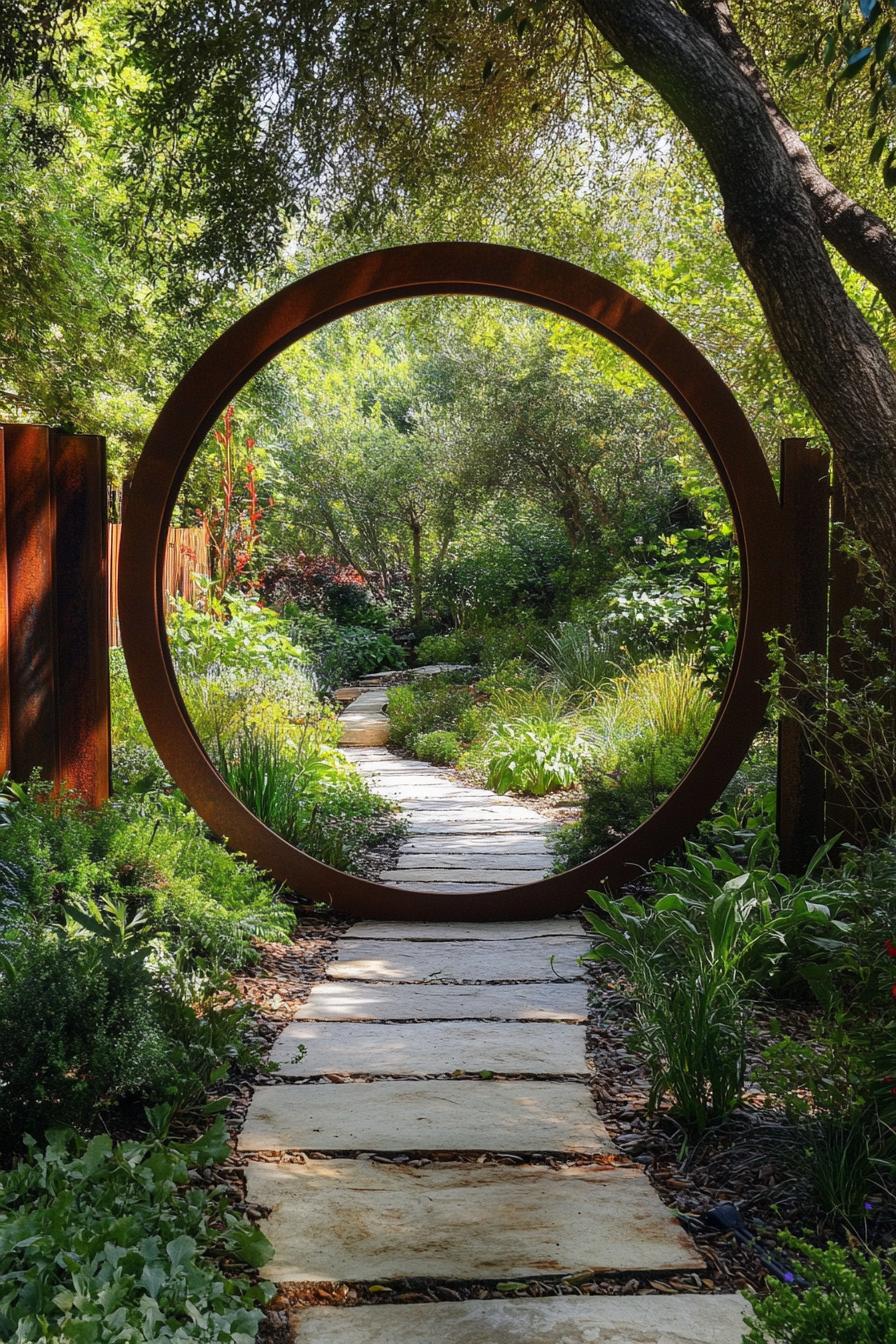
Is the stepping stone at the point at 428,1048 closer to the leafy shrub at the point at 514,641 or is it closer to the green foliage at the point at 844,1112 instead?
the green foliage at the point at 844,1112

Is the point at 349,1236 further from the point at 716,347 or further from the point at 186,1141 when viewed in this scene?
the point at 716,347

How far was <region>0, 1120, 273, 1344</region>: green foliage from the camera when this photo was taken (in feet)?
5.43

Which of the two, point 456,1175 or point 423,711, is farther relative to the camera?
point 423,711

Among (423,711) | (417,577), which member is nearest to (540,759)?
(423,711)

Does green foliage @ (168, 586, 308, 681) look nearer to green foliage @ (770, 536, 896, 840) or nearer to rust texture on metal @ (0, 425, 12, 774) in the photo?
rust texture on metal @ (0, 425, 12, 774)

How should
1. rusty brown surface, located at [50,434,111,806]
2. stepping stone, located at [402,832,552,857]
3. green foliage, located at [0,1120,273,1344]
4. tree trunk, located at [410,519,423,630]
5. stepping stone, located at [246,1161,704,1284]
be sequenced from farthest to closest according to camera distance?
tree trunk, located at [410,519,423,630] → stepping stone, located at [402,832,552,857] → rusty brown surface, located at [50,434,111,806] → stepping stone, located at [246,1161,704,1284] → green foliage, located at [0,1120,273,1344]

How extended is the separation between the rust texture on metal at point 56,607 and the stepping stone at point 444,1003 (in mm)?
1389

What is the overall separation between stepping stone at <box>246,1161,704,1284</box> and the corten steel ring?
2.15 metres

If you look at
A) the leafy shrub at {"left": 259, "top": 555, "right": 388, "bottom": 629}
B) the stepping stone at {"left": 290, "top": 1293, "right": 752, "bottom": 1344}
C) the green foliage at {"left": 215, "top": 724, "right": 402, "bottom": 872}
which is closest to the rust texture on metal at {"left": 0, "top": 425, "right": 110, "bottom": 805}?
the green foliage at {"left": 215, "top": 724, "right": 402, "bottom": 872}

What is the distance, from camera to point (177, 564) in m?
11.0

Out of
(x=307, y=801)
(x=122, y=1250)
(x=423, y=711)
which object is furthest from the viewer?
(x=423, y=711)

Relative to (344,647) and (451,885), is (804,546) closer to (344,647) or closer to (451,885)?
(451,885)

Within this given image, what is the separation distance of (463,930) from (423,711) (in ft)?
21.0

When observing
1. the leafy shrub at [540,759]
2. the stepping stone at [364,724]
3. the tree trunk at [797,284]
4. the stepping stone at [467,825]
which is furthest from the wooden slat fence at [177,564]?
the tree trunk at [797,284]
